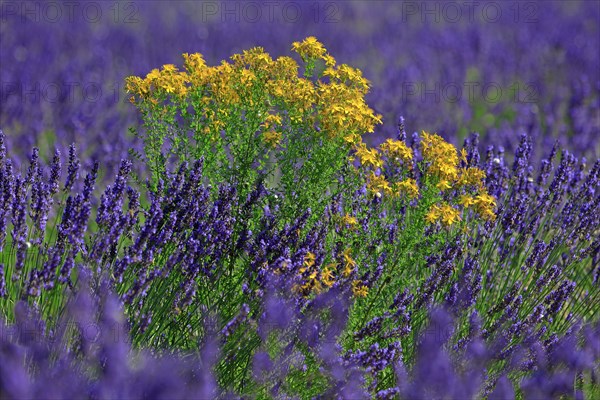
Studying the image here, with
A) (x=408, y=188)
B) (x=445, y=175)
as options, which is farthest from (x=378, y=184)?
(x=445, y=175)

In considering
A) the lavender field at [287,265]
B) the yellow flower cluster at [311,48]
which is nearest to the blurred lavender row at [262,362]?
the lavender field at [287,265]

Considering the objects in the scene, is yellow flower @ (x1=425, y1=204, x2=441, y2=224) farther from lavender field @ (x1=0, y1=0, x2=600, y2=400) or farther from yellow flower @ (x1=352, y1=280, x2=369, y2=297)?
yellow flower @ (x1=352, y1=280, x2=369, y2=297)

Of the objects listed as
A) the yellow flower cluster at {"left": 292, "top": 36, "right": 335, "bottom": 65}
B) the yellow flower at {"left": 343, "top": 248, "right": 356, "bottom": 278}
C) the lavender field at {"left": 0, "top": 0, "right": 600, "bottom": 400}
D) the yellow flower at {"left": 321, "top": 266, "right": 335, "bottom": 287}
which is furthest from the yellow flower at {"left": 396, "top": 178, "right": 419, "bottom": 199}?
the yellow flower cluster at {"left": 292, "top": 36, "right": 335, "bottom": 65}

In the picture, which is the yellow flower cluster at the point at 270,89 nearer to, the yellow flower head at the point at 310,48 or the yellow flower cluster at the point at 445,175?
the yellow flower head at the point at 310,48

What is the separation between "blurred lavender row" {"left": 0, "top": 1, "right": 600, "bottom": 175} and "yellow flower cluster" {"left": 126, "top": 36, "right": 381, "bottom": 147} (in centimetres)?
188

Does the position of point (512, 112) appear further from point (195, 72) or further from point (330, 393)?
point (330, 393)

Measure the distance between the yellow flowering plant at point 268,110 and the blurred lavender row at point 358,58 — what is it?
6.04 ft

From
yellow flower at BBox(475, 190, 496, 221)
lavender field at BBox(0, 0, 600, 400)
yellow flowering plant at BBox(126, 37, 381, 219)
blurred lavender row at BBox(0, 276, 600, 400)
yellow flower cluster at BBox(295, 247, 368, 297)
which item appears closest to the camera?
blurred lavender row at BBox(0, 276, 600, 400)

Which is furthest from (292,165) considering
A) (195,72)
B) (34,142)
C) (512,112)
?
(512,112)

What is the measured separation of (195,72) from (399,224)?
95cm

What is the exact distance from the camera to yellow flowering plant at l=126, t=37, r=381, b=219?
3194mm

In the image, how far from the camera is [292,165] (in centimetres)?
336

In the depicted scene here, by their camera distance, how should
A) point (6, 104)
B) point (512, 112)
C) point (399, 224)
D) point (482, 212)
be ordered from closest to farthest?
point (482, 212) < point (399, 224) < point (6, 104) < point (512, 112)

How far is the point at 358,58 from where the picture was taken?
9.37 meters
